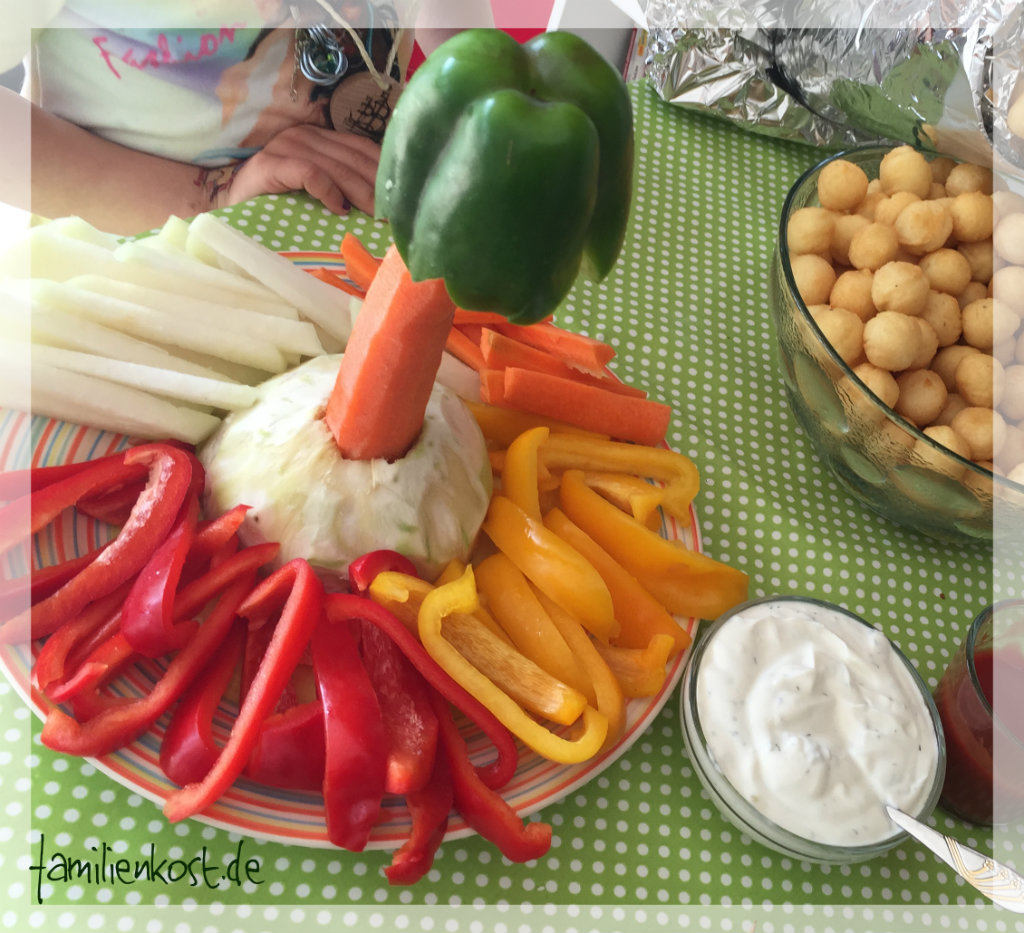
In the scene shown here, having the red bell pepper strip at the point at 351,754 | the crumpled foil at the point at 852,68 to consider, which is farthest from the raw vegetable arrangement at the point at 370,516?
the crumpled foil at the point at 852,68

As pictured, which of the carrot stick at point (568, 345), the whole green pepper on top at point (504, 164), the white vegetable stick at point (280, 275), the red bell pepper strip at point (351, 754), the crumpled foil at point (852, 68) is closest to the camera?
the whole green pepper on top at point (504, 164)

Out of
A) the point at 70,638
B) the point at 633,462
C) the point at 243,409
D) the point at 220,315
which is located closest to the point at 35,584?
the point at 70,638

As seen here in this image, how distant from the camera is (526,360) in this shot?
44.6 inches

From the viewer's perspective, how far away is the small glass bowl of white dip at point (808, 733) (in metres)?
0.81

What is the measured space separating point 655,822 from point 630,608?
233 millimetres

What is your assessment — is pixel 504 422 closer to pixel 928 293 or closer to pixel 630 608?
pixel 630 608

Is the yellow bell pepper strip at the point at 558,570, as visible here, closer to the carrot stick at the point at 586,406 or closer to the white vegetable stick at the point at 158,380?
the carrot stick at the point at 586,406

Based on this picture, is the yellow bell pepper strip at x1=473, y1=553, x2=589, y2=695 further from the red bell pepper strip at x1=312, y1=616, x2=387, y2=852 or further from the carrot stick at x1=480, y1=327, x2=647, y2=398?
the carrot stick at x1=480, y1=327, x2=647, y2=398

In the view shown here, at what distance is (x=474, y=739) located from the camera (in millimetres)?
876

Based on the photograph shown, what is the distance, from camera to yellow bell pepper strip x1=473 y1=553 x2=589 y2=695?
0.88 meters

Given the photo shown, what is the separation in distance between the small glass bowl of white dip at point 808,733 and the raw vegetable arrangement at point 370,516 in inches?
3.3

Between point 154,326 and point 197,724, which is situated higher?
point 154,326

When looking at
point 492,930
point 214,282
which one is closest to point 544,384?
point 214,282

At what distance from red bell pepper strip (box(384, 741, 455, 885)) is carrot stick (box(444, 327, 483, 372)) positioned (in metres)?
0.56
